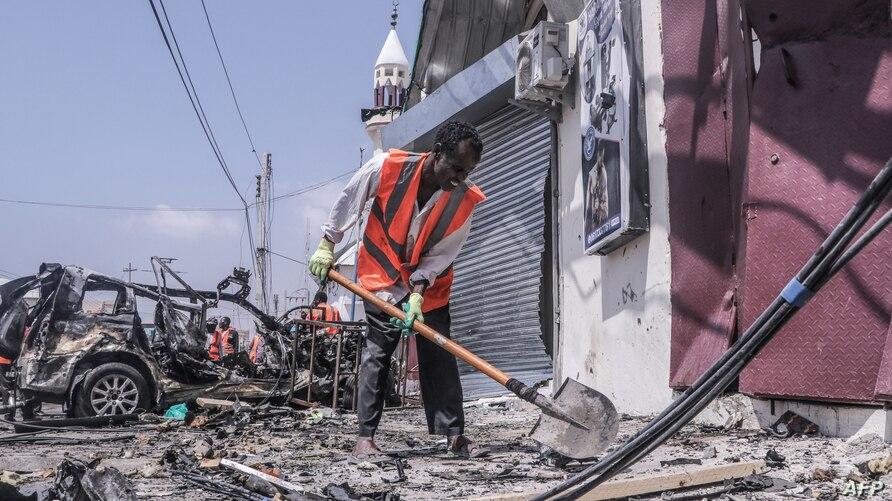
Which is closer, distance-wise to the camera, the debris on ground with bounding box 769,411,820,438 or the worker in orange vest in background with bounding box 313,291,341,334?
the debris on ground with bounding box 769,411,820,438

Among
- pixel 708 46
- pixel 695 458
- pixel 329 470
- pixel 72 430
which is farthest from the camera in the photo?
pixel 72 430

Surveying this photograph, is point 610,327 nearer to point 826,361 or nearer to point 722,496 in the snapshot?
point 826,361

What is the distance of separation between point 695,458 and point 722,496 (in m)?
0.62

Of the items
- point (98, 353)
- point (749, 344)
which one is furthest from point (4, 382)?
point (749, 344)

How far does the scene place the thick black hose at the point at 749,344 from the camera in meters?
1.62

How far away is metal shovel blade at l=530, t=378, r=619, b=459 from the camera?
3.59 metres

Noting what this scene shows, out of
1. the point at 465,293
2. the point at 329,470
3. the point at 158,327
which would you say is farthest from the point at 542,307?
the point at 329,470

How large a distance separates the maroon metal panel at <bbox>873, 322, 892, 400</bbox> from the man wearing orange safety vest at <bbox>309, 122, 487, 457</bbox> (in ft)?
6.48

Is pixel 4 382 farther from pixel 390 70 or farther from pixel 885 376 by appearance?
pixel 390 70

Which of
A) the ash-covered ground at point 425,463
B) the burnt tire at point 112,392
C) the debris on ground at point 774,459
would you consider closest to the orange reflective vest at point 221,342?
the burnt tire at point 112,392

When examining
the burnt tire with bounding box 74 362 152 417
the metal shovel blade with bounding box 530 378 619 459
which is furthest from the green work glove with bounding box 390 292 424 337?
the burnt tire with bounding box 74 362 152 417

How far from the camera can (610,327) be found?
611 centimetres
